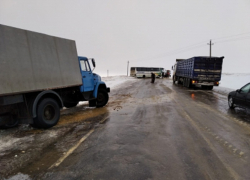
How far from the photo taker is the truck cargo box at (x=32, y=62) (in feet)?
15.3

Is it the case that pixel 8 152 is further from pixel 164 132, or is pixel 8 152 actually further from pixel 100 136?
pixel 164 132

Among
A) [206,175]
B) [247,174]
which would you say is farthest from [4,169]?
[247,174]

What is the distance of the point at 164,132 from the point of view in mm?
5355

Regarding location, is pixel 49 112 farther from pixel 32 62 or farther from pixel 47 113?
pixel 32 62

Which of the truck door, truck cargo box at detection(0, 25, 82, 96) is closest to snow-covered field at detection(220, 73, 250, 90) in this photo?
the truck door

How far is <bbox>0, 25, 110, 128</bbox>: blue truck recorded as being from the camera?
471 centimetres

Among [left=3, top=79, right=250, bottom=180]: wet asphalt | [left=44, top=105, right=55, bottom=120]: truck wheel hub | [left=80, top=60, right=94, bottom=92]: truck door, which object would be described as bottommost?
[left=3, top=79, right=250, bottom=180]: wet asphalt

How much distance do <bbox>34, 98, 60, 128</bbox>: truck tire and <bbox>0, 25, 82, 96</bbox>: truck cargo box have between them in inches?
20.1

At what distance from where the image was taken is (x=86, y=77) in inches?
334

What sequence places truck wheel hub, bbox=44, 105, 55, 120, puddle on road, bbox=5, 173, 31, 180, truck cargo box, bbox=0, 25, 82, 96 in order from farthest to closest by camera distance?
truck wheel hub, bbox=44, 105, 55, 120, truck cargo box, bbox=0, 25, 82, 96, puddle on road, bbox=5, 173, 31, 180

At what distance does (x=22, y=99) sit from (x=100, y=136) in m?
2.51

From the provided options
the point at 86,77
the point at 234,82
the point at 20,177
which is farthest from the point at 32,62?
the point at 234,82

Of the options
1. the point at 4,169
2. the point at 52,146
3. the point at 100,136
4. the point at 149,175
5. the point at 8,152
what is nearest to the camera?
the point at 149,175

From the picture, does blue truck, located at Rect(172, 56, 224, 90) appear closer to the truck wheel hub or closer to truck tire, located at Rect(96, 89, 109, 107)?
truck tire, located at Rect(96, 89, 109, 107)
